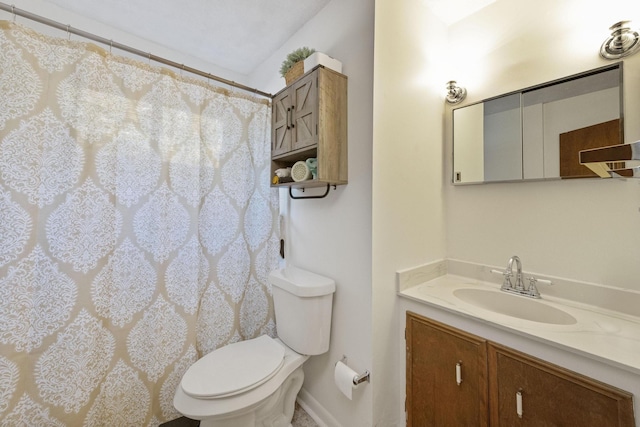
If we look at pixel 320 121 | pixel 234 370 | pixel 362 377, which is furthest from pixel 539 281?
pixel 234 370

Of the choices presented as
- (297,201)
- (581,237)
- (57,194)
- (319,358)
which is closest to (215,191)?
(297,201)

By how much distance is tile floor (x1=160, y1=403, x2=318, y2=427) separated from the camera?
134 centimetres

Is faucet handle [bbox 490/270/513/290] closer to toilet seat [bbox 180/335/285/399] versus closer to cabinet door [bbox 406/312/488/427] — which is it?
cabinet door [bbox 406/312/488/427]

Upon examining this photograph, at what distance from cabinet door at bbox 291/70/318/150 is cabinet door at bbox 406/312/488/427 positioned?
41.5 inches

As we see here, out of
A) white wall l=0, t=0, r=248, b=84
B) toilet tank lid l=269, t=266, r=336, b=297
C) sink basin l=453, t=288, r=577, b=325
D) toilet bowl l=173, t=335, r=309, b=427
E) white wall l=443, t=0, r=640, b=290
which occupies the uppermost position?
white wall l=0, t=0, r=248, b=84

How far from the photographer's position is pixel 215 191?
1531 millimetres

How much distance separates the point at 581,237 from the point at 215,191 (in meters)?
1.92

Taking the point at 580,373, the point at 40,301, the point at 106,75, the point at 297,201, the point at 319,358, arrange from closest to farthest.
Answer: the point at 580,373
the point at 40,301
the point at 106,75
the point at 319,358
the point at 297,201

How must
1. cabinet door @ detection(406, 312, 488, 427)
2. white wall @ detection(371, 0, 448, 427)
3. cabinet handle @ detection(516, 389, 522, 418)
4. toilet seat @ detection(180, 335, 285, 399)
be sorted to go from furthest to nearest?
white wall @ detection(371, 0, 448, 427) < toilet seat @ detection(180, 335, 285, 399) < cabinet door @ detection(406, 312, 488, 427) < cabinet handle @ detection(516, 389, 522, 418)

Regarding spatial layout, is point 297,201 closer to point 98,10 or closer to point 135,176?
point 135,176

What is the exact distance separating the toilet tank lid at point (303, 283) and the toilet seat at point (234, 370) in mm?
351

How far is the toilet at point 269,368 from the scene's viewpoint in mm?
1083

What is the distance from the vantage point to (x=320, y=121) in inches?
48.6

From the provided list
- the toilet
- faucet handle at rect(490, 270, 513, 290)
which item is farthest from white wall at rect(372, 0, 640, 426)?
the toilet
